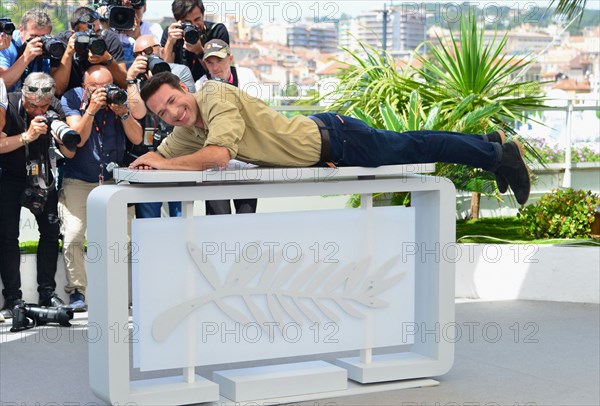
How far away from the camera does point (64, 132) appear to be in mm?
5770

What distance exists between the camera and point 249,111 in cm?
439

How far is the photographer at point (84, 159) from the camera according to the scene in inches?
243

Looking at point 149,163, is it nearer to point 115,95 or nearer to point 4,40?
point 115,95

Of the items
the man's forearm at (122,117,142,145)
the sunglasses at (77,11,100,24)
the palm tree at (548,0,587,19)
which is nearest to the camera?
the man's forearm at (122,117,142,145)

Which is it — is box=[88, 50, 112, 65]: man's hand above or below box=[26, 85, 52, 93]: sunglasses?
above

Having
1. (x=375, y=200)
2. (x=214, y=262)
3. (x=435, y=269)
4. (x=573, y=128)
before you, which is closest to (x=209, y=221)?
(x=214, y=262)

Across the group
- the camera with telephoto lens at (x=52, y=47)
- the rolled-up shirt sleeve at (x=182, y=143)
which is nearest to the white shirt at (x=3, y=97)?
the camera with telephoto lens at (x=52, y=47)

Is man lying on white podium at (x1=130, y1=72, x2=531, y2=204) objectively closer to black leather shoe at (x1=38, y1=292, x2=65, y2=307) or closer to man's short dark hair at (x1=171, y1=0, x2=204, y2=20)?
black leather shoe at (x1=38, y1=292, x2=65, y2=307)

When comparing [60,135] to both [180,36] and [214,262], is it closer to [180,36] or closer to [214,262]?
[180,36]

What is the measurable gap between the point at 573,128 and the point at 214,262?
6.31 m

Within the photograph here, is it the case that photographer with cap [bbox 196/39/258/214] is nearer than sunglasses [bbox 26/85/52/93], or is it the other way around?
sunglasses [bbox 26/85/52/93]

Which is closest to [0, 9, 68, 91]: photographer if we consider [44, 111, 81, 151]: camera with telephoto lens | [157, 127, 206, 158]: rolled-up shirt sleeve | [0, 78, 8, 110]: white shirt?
[0, 78, 8, 110]: white shirt

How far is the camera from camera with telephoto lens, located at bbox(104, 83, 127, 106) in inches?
234

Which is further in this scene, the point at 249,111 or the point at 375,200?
the point at 375,200
